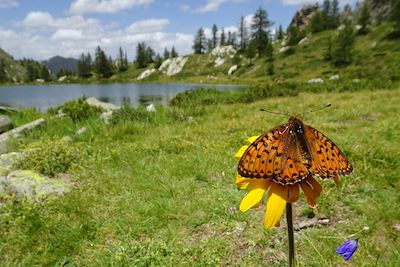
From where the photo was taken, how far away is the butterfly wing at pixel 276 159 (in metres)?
1.09

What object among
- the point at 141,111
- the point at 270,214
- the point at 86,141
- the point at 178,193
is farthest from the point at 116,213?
the point at 141,111

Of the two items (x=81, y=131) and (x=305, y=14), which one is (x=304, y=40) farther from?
(x=81, y=131)

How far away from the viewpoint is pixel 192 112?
12312mm

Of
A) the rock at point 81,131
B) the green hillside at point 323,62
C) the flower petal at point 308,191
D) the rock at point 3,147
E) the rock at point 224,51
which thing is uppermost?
the rock at point 224,51

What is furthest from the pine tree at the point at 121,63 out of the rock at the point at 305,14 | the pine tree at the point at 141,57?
the rock at the point at 305,14

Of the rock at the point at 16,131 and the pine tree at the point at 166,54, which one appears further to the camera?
the pine tree at the point at 166,54

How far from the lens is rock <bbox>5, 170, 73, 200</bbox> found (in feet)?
14.8

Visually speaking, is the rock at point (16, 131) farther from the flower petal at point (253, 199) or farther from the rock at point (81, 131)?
the flower petal at point (253, 199)

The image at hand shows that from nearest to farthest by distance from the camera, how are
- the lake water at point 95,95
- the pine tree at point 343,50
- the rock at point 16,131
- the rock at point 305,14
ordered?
the rock at point 16,131 < the lake water at point 95,95 < the pine tree at point 343,50 < the rock at point 305,14

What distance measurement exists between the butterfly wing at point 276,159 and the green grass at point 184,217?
69.0 inches

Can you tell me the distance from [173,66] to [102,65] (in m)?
31.9

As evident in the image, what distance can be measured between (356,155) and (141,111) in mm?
8047

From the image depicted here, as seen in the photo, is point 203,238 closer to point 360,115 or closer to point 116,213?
point 116,213

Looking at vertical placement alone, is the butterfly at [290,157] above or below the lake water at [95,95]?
above
